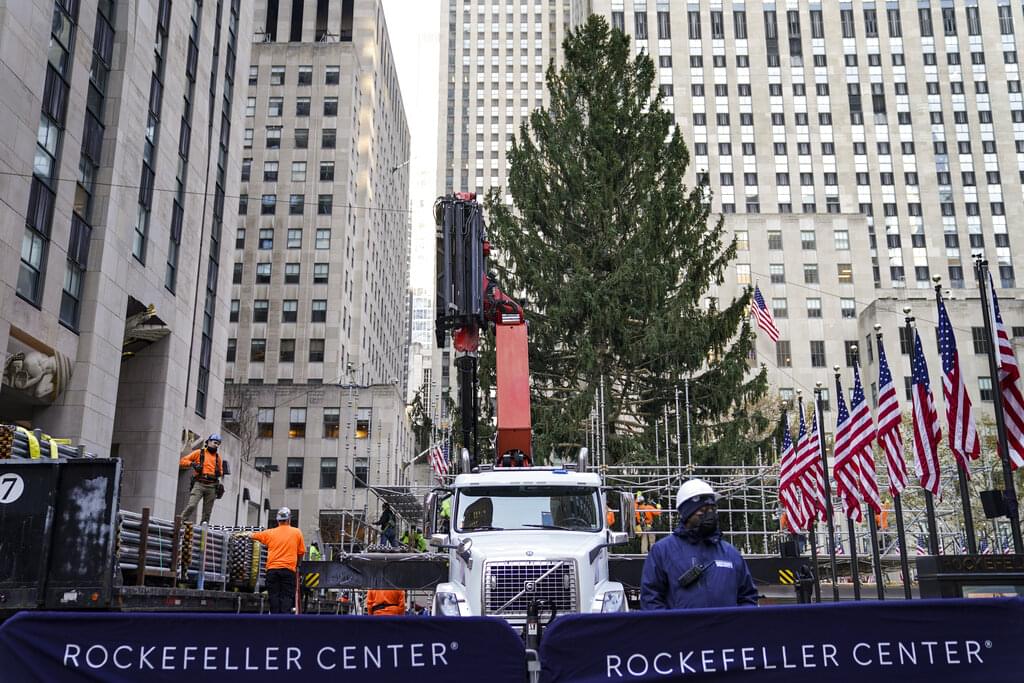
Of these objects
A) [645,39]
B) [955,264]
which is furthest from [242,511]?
[955,264]

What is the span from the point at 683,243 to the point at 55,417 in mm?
22325

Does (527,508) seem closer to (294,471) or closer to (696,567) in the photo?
(696,567)

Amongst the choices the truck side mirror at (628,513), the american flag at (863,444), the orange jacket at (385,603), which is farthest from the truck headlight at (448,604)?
the american flag at (863,444)

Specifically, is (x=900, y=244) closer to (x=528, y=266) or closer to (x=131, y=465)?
(x=528, y=266)

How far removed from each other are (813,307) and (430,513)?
8059 cm

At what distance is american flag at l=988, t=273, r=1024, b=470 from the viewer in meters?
16.5

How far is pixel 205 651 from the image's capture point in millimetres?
5562

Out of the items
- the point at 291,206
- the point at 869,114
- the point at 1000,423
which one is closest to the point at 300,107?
the point at 291,206

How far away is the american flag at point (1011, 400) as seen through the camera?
16484 millimetres

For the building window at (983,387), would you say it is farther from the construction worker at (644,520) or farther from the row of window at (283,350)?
the construction worker at (644,520)

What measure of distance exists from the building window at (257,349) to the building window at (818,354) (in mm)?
49440

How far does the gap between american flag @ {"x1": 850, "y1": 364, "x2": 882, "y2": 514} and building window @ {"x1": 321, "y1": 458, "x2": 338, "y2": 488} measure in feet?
196

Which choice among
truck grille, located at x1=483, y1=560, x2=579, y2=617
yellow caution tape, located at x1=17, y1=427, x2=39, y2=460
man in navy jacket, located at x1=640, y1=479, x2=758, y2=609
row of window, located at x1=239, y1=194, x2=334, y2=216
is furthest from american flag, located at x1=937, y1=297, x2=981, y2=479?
row of window, located at x1=239, y1=194, x2=334, y2=216

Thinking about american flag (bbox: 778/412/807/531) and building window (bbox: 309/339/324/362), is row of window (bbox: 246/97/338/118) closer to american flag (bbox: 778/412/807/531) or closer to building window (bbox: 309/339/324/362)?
building window (bbox: 309/339/324/362)
